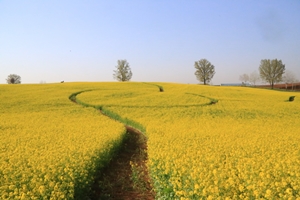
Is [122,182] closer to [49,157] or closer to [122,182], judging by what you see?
[122,182]

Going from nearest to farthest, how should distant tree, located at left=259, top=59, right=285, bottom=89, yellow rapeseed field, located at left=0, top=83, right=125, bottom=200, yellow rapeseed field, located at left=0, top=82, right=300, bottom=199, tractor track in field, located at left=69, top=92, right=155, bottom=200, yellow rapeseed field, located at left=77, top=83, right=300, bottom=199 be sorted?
yellow rapeseed field, located at left=77, top=83, right=300, bottom=199 < yellow rapeseed field, located at left=0, top=82, right=300, bottom=199 < yellow rapeseed field, located at left=0, top=83, right=125, bottom=200 < tractor track in field, located at left=69, top=92, right=155, bottom=200 < distant tree, located at left=259, top=59, right=285, bottom=89

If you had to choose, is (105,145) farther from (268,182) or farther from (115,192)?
(268,182)

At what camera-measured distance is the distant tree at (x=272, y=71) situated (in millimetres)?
92312

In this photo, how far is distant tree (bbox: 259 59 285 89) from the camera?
3634 inches

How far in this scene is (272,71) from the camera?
9300 centimetres

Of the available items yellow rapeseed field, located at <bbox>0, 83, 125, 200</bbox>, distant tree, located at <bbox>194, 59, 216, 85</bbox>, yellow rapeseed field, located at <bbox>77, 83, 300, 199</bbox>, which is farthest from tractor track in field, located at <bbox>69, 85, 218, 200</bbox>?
distant tree, located at <bbox>194, 59, 216, 85</bbox>

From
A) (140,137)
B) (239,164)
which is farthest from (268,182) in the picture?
(140,137)

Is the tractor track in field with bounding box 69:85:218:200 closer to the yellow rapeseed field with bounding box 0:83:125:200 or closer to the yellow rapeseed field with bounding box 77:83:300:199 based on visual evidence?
the yellow rapeseed field with bounding box 0:83:125:200

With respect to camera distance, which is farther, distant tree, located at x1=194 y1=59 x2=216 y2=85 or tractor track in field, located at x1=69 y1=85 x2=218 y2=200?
distant tree, located at x1=194 y1=59 x2=216 y2=85

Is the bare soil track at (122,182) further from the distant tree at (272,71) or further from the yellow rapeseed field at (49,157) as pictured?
the distant tree at (272,71)

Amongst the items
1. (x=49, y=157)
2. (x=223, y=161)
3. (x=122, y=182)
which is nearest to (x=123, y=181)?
(x=122, y=182)

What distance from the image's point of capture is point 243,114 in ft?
78.8

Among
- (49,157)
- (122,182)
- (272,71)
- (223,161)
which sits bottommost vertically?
(122,182)

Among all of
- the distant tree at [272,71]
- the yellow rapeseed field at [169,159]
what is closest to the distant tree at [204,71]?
the distant tree at [272,71]
